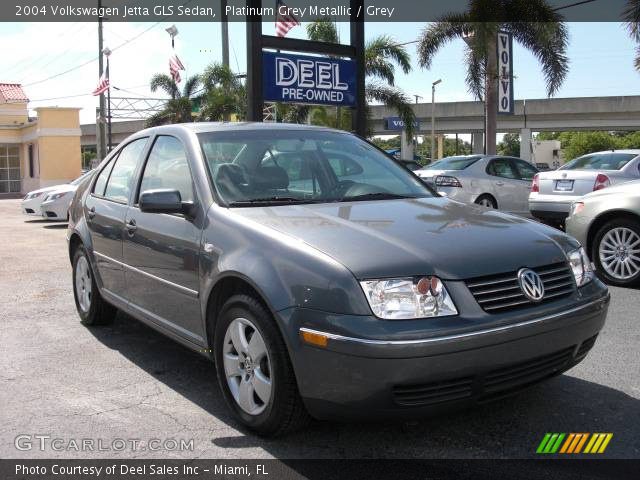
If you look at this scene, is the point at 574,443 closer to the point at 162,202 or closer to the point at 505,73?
the point at 162,202

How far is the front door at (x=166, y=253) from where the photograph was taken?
380 centimetres

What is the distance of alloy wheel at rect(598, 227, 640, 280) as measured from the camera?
22.7 feet

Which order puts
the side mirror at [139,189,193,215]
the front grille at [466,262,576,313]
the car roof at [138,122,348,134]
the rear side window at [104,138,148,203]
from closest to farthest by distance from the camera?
the front grille at [466,262,576,313], the side mirror at [139,189,193,215], the car roof at [138,122,348,134], the rear side window at [104,138,148,203]

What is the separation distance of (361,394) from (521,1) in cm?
2146

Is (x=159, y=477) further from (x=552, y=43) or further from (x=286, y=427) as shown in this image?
(x=552, y=43)

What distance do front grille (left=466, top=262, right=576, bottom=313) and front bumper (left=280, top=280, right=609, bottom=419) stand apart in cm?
8

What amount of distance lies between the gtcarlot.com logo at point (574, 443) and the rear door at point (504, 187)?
10.4 m

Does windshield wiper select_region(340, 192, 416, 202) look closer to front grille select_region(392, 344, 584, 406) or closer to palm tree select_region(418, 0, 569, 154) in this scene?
front grille select_region(392, 344, 584, 406)

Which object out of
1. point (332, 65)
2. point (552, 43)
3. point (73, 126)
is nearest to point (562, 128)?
point (552, 43)

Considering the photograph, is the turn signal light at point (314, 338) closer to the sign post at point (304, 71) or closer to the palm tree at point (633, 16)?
the sign post at point (304, 71)

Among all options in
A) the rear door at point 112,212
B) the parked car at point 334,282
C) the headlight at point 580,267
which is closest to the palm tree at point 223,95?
the rear door at point 112,212

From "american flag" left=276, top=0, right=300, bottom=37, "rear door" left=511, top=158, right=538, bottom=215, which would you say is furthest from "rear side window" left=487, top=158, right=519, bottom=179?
"american flag" left=276, top=0, right=300, bottom=37

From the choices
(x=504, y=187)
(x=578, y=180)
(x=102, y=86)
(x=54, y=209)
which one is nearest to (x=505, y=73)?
(x=504, y=187)

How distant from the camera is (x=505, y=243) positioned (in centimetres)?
326
